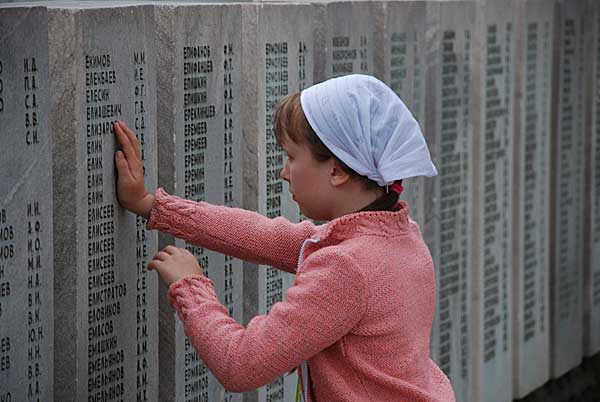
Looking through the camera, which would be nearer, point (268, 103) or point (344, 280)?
point (344, 280)

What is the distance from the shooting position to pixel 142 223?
376cm

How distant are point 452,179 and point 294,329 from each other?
2997 millimetres

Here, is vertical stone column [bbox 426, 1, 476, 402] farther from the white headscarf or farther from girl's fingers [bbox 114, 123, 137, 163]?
the white headscarf

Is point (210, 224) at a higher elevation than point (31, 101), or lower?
lower

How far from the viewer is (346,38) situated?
16.2 ft

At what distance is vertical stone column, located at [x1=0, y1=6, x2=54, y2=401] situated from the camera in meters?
3.17

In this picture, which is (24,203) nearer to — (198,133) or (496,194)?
(198,133)

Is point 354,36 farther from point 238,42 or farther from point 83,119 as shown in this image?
point 83,119

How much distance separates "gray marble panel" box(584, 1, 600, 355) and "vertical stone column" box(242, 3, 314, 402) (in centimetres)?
324

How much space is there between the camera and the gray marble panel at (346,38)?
15.6 feet

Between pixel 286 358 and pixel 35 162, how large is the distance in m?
0.79

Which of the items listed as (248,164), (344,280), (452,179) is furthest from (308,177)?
(452,179)

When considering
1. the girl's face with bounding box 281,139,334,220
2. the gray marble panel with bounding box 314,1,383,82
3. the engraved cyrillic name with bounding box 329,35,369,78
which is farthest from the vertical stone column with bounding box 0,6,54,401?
the engraved cyrillic name with bounding box 329,35,369,78

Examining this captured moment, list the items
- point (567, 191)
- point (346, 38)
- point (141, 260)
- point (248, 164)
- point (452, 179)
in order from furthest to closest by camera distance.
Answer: point (567, 191)
point (452, 179)
point (346, 38)
point (248, 164)
point (141, 260)
